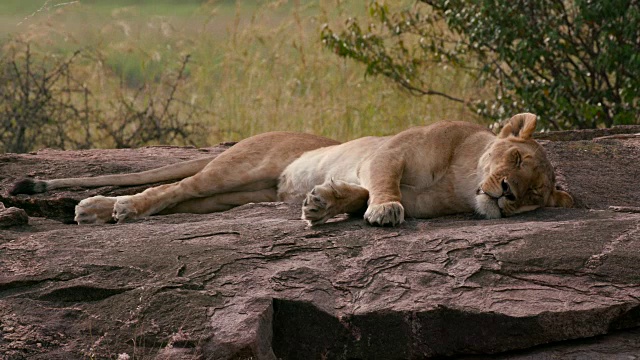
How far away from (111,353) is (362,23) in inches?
347

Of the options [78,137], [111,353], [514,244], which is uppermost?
[514,244]

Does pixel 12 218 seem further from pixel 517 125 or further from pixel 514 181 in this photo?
pixel 517 125

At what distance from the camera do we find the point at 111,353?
3.62 meters

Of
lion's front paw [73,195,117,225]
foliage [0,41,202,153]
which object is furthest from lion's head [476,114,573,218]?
foliage [0,41,202,153]

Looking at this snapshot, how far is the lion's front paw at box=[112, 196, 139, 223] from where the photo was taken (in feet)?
16.8

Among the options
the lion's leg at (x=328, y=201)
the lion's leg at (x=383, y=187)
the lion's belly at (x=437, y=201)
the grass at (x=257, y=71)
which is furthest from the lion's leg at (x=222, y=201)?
the grass at (x=257, y=71)

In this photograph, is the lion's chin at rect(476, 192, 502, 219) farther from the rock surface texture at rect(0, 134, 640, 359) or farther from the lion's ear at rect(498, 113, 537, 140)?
the lion's ear at rect(498, 113, 537, 140)

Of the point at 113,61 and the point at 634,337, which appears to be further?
the point at 113,61

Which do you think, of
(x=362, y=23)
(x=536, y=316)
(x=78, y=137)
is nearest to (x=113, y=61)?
(x=78, y=137)

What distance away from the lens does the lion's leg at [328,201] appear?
4.48m

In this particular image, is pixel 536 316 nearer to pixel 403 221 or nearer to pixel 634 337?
pixel 634 337

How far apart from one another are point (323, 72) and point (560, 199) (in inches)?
252

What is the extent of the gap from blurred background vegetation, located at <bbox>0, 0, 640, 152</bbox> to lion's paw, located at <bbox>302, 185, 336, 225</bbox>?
12.4 ft

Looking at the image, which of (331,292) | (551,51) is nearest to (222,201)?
(331,292)
